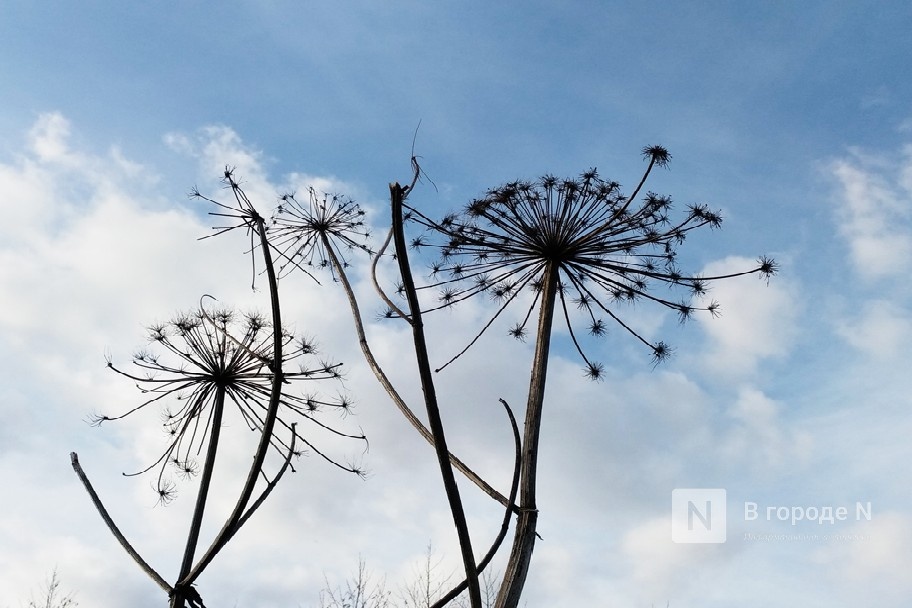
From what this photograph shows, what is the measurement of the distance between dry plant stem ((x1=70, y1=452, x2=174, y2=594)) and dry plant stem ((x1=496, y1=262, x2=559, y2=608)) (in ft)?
7.31

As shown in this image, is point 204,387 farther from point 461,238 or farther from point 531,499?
point 531,499

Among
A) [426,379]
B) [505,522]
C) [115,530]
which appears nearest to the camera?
[426,379]

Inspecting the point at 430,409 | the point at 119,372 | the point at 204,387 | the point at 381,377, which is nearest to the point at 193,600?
the point at 381,377

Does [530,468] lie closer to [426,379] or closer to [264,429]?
[264,429]

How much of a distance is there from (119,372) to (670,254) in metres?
6.36

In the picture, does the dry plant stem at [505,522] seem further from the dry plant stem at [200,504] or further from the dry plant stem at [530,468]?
the dry plant stem at [200,504]

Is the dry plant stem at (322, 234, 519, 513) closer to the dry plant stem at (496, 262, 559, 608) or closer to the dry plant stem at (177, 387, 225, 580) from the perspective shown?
the dry plant stem at (496, 262, 559, 608)

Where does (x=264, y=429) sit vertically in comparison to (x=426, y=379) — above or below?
above

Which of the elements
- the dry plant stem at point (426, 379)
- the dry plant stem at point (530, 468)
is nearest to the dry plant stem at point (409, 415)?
the dry plant stem at point (530, 468)

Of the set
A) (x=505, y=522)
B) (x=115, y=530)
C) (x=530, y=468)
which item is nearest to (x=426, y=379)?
(x=505, y=522)

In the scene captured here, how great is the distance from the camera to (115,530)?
593 centimetres

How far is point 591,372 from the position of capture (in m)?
8.88

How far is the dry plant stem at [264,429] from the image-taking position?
4598 millimetres

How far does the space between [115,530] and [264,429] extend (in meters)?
1.89
